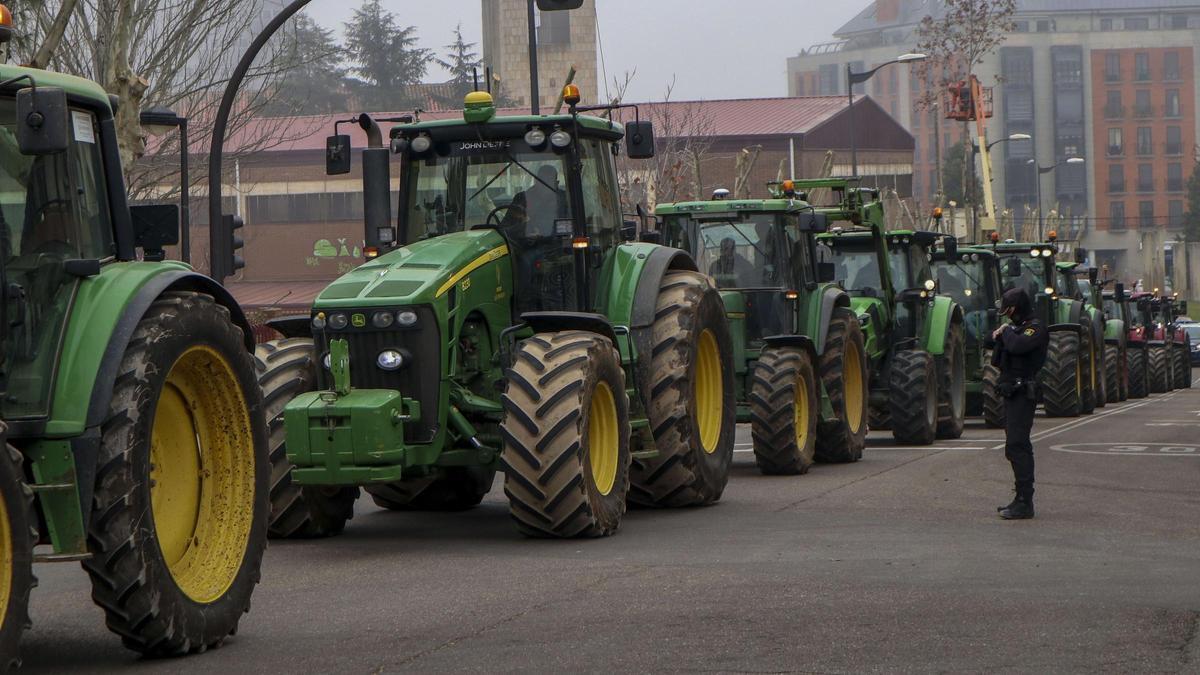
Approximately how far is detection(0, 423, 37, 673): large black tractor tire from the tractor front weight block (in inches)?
181

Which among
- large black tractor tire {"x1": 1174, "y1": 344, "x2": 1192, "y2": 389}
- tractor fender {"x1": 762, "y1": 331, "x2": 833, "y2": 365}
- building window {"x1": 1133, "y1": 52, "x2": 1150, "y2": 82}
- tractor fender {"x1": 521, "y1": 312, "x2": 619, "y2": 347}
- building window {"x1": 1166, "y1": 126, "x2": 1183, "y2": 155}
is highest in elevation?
building window {"x1": 1133, "y1": 52, "x2": 1150, "y2": 82}

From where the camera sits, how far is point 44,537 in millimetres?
7234

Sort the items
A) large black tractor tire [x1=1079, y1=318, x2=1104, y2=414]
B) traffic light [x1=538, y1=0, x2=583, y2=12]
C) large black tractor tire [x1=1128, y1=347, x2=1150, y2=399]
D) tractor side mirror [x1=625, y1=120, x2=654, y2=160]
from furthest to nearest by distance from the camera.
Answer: large black tractor tire [x1=1128, y1=347, x2=1150, y2=399]
large black tractor tire [x1=1079, y1=318, x2=1104, y2=414]
traffic light [x1=538, y1=0, x2=583, y2=12]
tractor side mirror [x1=625, y1=120, x2=654, y2=160]

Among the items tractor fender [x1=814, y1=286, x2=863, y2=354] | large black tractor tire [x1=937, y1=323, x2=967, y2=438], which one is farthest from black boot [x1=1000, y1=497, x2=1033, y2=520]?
large black tractor tire [x1=937, y1=323, x2=967, y2=438]

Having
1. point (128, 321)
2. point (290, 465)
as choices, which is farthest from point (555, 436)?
point (128, 321)

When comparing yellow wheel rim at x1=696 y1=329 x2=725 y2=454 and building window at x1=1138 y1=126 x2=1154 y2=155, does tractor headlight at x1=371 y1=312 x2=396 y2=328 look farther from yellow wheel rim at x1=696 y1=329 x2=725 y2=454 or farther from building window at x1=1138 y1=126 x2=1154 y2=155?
building window at x1=1138 y1=126 x2=1154 y2=155

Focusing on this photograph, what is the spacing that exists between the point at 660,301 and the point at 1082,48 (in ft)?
508

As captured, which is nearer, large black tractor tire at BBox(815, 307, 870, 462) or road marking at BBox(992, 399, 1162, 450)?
large black tractor tire at BBox(815, 307, 870, 462)

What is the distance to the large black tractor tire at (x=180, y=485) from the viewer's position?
24.1 ft

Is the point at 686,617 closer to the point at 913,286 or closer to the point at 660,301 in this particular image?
the point at 660,301

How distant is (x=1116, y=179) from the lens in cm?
16025

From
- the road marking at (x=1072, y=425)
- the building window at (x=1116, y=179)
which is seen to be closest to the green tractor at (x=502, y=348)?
the road marking at (x=1072, y=425)

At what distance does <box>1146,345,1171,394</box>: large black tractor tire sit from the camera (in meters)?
47.2

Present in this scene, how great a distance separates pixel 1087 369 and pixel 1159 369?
17.0 metres
